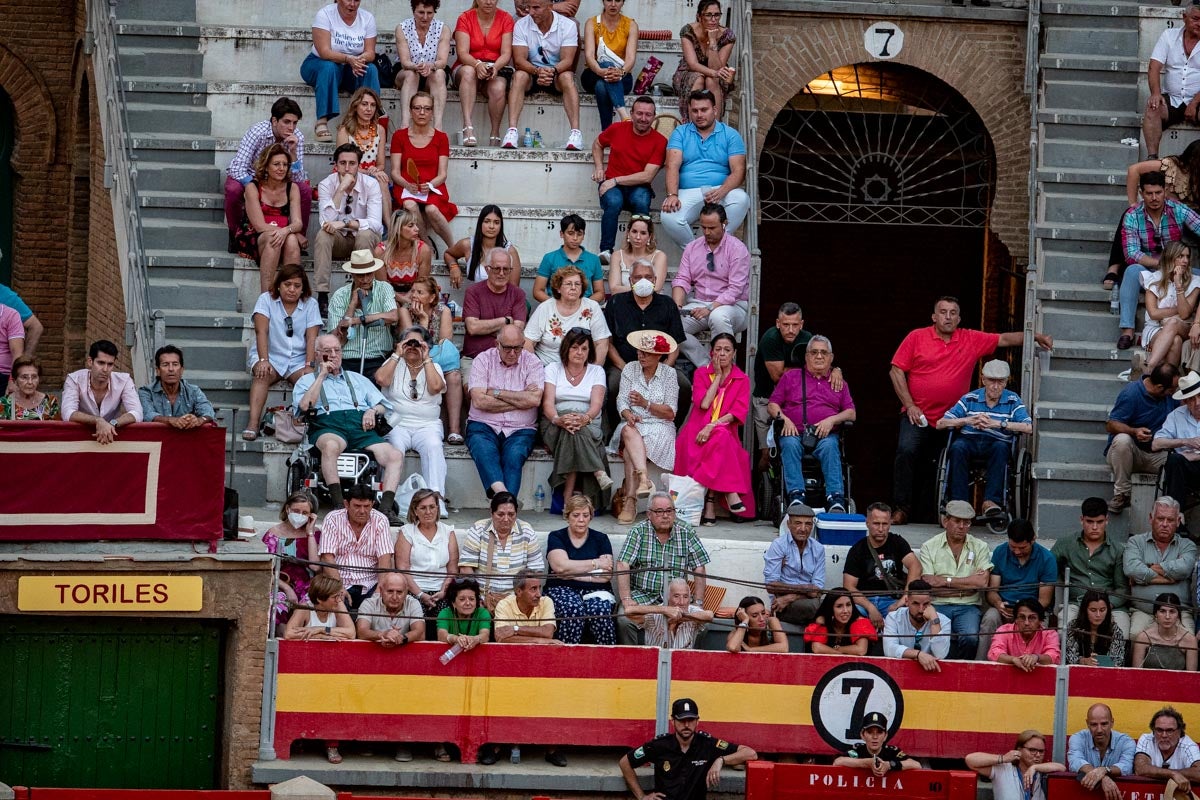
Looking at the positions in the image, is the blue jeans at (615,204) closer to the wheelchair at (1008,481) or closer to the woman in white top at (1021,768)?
the wheelchair at (1008,481)

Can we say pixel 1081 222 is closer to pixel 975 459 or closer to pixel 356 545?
pixel 975 459

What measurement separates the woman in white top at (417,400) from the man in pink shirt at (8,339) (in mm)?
2686

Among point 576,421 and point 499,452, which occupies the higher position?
point 576,421

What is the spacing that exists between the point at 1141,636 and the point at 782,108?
8.58 meters

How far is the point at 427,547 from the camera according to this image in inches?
594

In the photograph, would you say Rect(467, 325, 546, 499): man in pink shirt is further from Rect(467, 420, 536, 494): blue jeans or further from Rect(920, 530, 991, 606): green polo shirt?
Rect(920, 530, 991, 606): green polo shirt

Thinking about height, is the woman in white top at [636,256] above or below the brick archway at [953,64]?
below

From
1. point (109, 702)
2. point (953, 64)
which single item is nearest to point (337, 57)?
point (953, 64)

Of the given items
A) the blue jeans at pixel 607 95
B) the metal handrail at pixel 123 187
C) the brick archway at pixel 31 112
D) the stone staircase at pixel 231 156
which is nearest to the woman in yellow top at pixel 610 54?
the blue jeans at pixel 607 95

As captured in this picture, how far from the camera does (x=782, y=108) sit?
21766mm

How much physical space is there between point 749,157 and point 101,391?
6391 mm

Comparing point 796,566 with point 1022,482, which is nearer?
point 796,566

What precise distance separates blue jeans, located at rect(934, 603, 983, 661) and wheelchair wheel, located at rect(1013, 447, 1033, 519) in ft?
6.78

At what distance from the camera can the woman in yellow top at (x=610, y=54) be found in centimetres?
1905
